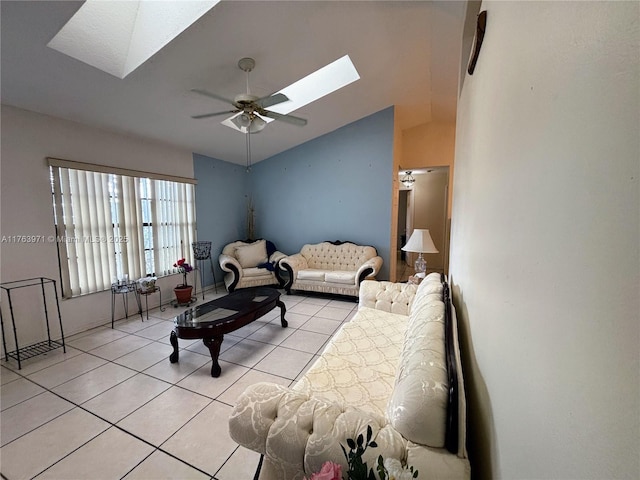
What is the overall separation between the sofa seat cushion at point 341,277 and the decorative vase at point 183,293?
6.97 ft

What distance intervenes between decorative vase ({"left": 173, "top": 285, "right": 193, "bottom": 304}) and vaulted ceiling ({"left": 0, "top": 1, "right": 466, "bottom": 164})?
2172 millimetres

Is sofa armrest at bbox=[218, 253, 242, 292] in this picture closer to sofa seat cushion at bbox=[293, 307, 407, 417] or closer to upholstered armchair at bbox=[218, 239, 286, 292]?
upholstered armchair at bbox=[218, 239, 286, 292]

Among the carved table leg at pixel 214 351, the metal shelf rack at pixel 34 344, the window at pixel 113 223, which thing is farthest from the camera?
the window at pixel 113 223

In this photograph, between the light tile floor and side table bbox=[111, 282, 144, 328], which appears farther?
side table bbox=[111, 282, 144, 328]

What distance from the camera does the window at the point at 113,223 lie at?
2.90m

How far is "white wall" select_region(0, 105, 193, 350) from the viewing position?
8.12ft

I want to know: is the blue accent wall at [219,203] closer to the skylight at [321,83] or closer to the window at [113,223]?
the window at [113,223]

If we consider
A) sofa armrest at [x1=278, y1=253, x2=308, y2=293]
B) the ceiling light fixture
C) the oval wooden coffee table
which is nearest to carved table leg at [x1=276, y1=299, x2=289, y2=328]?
the oval wooden coffee table

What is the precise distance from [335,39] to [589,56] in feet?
9.21

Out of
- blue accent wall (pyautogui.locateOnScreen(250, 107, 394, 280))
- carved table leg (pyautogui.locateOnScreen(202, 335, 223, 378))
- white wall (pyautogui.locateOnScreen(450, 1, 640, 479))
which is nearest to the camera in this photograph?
white wall (pyautogui.locateOnScreen(450, 1, 640, 479))

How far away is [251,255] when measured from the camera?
4969 millimetres

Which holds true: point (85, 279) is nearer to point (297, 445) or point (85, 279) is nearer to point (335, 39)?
point (297, 445)

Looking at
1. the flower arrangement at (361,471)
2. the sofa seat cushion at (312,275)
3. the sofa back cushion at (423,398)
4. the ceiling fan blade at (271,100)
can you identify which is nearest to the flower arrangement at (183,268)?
the sofa seat cushion at (312,275)

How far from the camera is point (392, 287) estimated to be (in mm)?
2664
